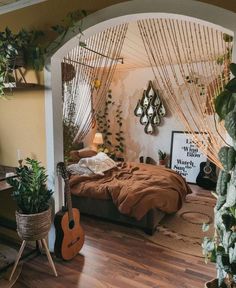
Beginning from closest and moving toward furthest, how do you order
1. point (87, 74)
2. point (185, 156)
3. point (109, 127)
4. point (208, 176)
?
1. point (87, 74)
2. point (208, 176)
3. point (185, 156)
4. point (109, 127)

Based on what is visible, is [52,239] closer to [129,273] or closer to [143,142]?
[129,273]

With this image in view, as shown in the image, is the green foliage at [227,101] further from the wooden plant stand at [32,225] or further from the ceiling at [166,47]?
the wooden plant stand at [32,225]

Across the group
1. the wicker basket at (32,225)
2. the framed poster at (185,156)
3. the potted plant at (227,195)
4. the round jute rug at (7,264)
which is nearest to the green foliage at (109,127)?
the framed poster at (185,156)

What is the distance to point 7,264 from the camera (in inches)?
93.7

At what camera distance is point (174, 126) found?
5.48 meters

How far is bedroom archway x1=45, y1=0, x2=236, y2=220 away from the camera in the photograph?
1725 mm

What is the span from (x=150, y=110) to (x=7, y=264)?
4.18 meters

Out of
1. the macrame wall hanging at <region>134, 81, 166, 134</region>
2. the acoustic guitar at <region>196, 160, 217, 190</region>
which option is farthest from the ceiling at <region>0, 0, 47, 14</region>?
the acoustic guitar at <region>196, 160, 217, 190</region>

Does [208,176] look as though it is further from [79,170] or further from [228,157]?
[228,157]

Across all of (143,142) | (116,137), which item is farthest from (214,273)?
(116,137)

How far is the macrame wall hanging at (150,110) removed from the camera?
554cm

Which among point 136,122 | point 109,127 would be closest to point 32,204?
point 136,122

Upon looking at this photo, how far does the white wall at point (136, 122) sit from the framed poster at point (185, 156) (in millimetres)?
147

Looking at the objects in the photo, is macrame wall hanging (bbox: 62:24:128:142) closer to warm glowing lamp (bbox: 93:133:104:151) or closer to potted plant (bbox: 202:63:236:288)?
warm glowing lamp (bbox: 93:133:104:151)
